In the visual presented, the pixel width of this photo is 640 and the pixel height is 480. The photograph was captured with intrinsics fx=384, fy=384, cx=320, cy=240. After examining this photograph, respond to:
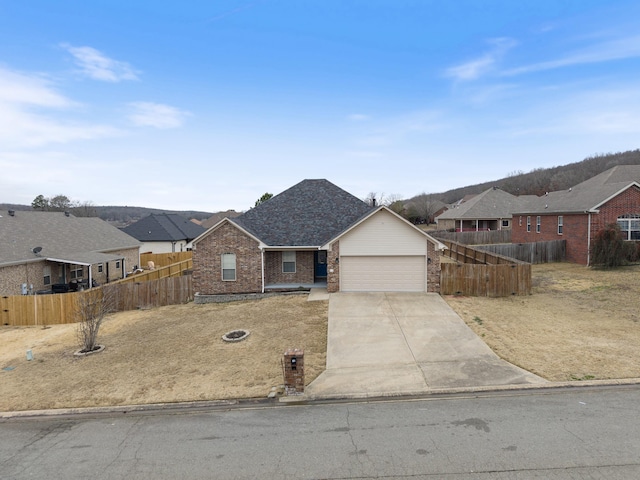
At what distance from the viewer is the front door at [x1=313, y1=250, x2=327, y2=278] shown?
23.0 meters

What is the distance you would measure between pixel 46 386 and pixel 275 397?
665cm

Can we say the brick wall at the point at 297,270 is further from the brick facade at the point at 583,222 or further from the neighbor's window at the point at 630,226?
the neighbor's window at the point at 630,226

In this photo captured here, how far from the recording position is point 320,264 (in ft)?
75.9

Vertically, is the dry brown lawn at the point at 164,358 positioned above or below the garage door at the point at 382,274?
below

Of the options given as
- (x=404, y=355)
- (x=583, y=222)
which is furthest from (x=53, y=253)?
(x=583, y=222)

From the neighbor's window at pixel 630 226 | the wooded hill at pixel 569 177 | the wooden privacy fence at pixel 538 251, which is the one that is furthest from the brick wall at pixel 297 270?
the wooded hill at pixel 569 177

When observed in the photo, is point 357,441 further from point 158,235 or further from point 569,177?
point 569,177

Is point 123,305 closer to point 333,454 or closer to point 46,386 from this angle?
point 46,386

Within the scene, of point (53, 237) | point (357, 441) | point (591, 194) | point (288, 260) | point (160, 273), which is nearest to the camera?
point (357, 441)

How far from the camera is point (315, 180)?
2697cm

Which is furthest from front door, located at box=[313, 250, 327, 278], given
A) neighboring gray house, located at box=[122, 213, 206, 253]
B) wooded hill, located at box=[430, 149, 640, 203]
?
wooded hill, located at box=[430, 149, 640, 203]

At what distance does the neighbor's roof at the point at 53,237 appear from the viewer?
23734 mm

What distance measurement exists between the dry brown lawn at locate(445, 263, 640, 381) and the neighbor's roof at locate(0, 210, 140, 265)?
81.9 ft

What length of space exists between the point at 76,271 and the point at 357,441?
27128mm
